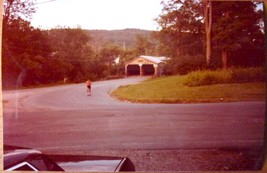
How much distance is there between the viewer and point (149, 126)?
7.70ft

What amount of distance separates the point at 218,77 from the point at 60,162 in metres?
1.25

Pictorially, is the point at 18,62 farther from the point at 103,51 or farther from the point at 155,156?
the point at 155,156

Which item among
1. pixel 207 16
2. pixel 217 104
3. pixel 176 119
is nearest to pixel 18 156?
pixel 176 119

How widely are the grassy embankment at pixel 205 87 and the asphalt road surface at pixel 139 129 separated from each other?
49 millimetres

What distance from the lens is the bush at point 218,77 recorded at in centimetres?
234

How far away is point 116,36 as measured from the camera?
2512 mm

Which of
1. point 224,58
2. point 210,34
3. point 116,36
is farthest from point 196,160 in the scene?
point 116,36

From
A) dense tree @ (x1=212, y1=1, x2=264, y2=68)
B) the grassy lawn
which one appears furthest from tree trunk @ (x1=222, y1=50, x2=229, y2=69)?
the grassy lawn

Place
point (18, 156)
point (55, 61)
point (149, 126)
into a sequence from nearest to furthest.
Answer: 1. point (18, 156)
2. point (149, 126)
3. point (55, 61)

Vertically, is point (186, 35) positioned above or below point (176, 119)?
above

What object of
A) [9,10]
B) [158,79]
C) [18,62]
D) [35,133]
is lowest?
[35,133]

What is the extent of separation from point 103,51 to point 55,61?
373mm

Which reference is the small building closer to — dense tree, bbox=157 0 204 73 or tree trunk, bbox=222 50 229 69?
dense tree, bbox=157 0 204 73

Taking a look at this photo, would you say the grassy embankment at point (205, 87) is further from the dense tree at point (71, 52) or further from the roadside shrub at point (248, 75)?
the dense tree at point (71, 52)
